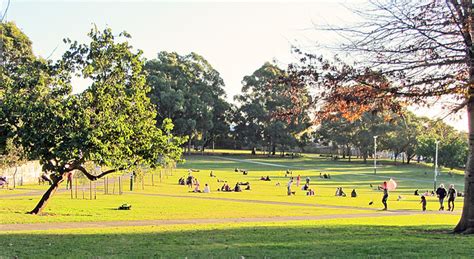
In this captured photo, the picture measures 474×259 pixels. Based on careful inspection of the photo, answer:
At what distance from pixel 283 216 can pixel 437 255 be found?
13.7 meters

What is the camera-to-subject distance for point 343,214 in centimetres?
2527

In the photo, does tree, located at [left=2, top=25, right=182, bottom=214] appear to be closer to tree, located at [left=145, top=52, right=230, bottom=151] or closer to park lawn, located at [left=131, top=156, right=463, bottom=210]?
park lawn, located at [left=131, top=156, right=463, bottom=210]

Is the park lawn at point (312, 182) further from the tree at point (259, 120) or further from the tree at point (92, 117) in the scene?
the tree at point (92, 117)

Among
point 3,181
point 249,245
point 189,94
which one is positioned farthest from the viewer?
point 189,94

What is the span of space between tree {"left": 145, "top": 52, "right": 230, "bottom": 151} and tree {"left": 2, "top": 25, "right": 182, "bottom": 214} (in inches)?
2149

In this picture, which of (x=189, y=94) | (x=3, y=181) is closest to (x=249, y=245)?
(x=3, y=181)

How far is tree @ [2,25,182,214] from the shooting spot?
20.3 metres

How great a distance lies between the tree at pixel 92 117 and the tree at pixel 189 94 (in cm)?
5458

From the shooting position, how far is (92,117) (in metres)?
21.3

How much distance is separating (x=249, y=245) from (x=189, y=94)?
253 ft

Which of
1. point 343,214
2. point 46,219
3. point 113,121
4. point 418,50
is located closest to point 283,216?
point 343,214

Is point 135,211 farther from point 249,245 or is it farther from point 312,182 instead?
point 312,182

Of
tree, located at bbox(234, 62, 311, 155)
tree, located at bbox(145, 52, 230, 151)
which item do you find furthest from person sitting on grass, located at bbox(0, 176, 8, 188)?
tree, located at bbox(234, 62, 311, 155)

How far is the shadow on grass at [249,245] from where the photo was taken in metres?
9.65
